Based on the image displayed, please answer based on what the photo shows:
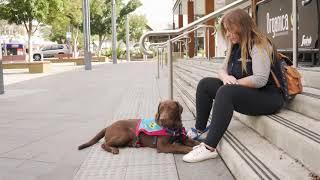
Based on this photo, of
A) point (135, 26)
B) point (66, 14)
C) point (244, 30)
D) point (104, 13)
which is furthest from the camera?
point (135, 26)

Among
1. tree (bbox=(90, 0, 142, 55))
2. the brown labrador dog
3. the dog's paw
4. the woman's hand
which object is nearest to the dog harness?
the brown labrador dog

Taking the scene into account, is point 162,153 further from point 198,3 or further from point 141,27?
point 141,27

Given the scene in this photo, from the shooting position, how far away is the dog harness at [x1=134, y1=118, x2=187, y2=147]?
15.7 ft

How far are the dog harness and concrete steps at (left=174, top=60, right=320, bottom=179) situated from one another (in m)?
0.54

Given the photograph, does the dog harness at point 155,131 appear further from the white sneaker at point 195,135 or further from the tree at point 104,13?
the tree at point 104,13

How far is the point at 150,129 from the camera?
4.90m

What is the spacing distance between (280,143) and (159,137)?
1.58 m

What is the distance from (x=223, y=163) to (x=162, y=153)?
0.81 metres

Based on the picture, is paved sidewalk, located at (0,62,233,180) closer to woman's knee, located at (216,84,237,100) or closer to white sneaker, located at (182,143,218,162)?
white sneaker, located at (182,143,218,162)

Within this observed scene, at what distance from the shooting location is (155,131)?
4887 millimetres

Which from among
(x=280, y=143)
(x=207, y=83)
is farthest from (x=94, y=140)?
(x=280, y=143)

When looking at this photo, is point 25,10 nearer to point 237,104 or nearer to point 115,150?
point 115,150

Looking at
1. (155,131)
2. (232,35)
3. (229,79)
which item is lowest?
(155,131)

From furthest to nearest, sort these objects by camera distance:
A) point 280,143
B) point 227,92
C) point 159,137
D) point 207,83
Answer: point 159,137
point 207,83
point 227,92
point 280,143
